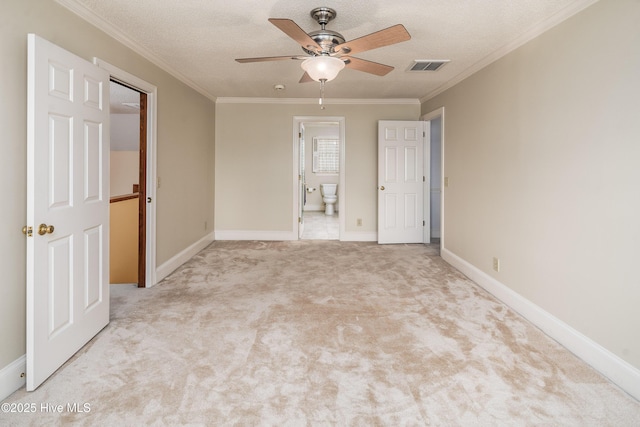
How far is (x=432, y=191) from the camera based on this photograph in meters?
6.15

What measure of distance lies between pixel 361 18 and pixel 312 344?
2347mm

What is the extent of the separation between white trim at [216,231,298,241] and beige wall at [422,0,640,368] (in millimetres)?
3189

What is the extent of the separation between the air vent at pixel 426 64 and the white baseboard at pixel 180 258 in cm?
345

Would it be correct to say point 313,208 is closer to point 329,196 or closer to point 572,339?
point 329,196

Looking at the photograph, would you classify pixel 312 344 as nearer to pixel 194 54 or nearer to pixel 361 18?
pixel 361 18

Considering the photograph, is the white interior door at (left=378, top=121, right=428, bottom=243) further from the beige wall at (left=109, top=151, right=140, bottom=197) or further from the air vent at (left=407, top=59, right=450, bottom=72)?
the beige wall at (left=109, top=151, right=140, bottom=197)

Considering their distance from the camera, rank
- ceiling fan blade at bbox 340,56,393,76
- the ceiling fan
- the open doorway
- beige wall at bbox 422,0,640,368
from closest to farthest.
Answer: beige wall at bbox 422,0,640,368
the ceiling fan
ceiling fan blade at bbox 340,56,393,76
the open doorway

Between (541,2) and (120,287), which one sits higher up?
(541,2)

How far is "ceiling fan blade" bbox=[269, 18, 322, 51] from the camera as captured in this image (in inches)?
74.4

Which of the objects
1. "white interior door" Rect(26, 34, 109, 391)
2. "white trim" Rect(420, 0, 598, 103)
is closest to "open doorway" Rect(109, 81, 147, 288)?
"white interior door" Rect(26, 34, 109, 391)

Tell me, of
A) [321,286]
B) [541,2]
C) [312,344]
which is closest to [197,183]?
[321,286]

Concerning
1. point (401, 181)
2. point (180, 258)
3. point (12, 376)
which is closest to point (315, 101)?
point (401, 181)

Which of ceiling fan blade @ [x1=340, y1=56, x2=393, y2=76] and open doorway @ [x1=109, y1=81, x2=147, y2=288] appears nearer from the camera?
ceiling fan blade @ [x1=340, y1=56, x2=393, y2=76]

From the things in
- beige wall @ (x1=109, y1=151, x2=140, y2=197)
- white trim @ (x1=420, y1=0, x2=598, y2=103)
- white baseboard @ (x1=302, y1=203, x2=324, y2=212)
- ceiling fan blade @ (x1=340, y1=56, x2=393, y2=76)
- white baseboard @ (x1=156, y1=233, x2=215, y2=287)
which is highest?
white trim @ (x1=420, y1=0, x2=598, y2=103)
